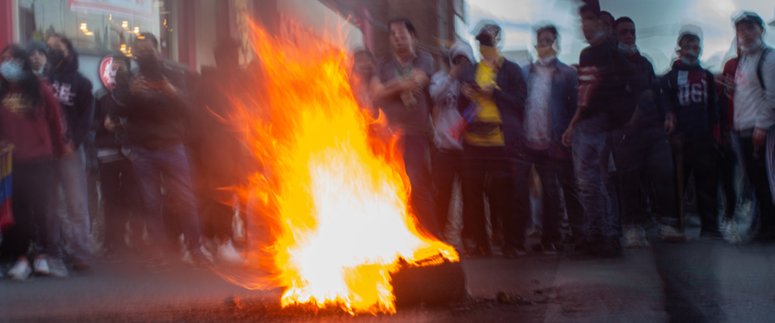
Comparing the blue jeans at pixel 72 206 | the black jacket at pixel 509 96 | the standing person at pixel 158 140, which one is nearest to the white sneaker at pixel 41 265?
the blue jeans at pixel 72 206

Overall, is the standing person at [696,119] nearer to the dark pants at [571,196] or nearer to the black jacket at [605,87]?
the black jacket at [605,87]

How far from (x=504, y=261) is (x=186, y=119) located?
3.21 meters

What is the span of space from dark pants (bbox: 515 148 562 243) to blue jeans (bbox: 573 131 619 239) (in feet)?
0.89

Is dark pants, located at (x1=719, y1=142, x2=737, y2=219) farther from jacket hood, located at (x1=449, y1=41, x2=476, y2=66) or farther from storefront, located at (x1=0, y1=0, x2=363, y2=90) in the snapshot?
storefront, located at (x1=0, y1=0, x2=363, y2=90)

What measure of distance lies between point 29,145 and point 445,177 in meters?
3.76

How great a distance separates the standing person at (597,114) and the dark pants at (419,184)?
1.49m

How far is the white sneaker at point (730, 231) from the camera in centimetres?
615

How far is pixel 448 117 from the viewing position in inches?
230

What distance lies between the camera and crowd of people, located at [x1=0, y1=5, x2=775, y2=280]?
5.44 m

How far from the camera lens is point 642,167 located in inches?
250

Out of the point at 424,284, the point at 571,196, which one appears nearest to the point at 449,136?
the point at 571,196

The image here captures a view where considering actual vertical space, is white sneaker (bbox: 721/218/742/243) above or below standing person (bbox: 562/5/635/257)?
below

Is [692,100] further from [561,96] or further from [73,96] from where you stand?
[73,96]

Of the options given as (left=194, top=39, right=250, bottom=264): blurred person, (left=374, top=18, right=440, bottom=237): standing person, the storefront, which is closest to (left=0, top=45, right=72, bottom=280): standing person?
(left=194, top=39, right=250, bottom=264): blurred person
